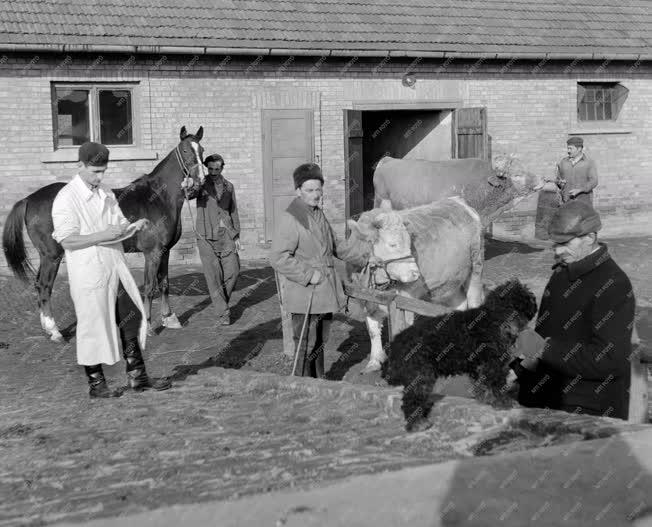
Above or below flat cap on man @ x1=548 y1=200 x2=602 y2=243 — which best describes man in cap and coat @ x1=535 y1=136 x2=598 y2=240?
above

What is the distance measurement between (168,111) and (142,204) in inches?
194

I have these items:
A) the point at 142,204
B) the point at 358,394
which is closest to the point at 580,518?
the point at 358,394

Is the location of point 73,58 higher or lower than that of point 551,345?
higher

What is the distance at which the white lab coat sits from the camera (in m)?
6.88

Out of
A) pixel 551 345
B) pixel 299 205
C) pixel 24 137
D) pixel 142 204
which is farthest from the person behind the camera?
pixel 24 137

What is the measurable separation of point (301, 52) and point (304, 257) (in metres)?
9.79

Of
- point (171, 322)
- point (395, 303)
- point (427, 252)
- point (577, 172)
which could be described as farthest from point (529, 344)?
point (577, 172)

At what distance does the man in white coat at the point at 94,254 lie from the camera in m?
6.86

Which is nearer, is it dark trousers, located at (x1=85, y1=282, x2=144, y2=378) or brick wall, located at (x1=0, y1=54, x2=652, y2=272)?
dark trousers, located at (x1=85, y1=282, x2=144, y2=378)

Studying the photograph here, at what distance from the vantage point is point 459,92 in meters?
18.6

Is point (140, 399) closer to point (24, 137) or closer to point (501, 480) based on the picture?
point (501, 480)

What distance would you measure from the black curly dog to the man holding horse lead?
7.35 ft

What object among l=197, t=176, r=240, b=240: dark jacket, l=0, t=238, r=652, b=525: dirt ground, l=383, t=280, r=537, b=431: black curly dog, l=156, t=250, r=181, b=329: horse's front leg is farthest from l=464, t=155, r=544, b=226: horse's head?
l=383, t=280, r=537, b=431: black curly dog

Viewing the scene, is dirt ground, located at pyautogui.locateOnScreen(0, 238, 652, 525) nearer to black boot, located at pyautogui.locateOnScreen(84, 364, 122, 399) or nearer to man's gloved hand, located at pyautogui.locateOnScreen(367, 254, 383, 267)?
black boot, located at pyautogui.locateOnScreen(84, 364, 122, 399)
